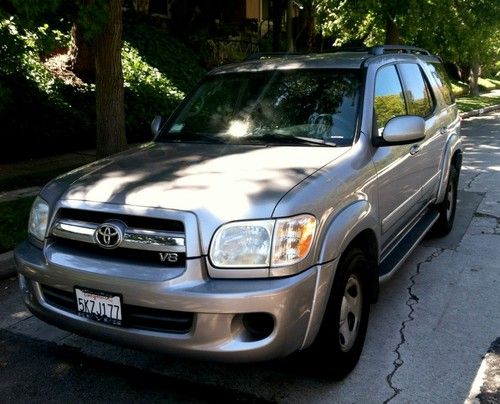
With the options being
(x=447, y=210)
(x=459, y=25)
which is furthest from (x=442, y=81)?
(x=459, y=25)

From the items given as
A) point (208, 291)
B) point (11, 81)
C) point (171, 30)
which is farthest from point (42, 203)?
point (171, 30)

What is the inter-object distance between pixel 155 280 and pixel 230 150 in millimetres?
1197

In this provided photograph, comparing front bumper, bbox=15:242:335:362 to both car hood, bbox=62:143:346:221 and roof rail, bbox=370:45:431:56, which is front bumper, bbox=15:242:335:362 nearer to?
car hood, bbox=62:143:346:221

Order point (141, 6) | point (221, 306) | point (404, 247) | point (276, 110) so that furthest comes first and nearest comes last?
point (141, 6) → point (404, 247) → point (276, 110) → point (221, 306)

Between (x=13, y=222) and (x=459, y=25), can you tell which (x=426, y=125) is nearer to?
(x=13, y=222)

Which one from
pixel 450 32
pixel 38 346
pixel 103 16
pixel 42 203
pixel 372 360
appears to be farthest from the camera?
pixel 450 32

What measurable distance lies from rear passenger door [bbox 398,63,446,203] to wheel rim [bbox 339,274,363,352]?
158 centimetres

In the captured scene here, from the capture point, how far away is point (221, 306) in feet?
8.30

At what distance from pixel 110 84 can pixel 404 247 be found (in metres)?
4.85

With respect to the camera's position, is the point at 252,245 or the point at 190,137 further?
the point at 190,137

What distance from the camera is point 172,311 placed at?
2.66m

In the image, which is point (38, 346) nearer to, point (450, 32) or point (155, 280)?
point (155, 280)

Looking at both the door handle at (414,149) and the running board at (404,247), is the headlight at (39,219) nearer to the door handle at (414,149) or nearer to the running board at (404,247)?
the running board at (404,247)

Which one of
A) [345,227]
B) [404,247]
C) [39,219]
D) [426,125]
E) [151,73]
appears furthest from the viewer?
[151,73]
